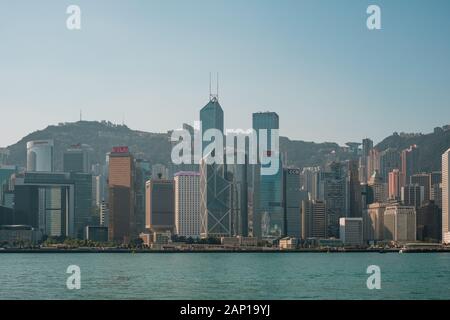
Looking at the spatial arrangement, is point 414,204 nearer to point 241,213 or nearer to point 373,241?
point 373,241

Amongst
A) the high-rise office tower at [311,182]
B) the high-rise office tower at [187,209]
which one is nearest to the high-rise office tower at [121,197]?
the high-rise office tower at [187,209]

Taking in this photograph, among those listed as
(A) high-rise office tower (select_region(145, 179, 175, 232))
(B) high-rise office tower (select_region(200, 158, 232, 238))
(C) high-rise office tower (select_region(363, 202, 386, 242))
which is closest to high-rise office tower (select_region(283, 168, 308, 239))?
(B) high-rise office tower (select_region(200, 158, 232, 238))

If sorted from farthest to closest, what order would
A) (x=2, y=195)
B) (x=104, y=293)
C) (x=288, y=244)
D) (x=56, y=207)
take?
1. (x=2, y=195)
2. (x=56, y=207)
3. (x=288, y=244)
4. (x=104, y=293)

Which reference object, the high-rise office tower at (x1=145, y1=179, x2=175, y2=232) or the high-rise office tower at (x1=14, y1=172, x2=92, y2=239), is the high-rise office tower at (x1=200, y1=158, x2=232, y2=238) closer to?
the high-rise office tower at (x1=145, y1=179, x2=175, y2=232)

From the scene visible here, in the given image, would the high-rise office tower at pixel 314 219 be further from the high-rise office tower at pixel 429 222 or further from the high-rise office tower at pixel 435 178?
the high-rise office tower at pixel 435 178

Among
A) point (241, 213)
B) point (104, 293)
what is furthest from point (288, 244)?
point (104, 293)

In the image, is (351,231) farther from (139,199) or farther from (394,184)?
(139,199)
